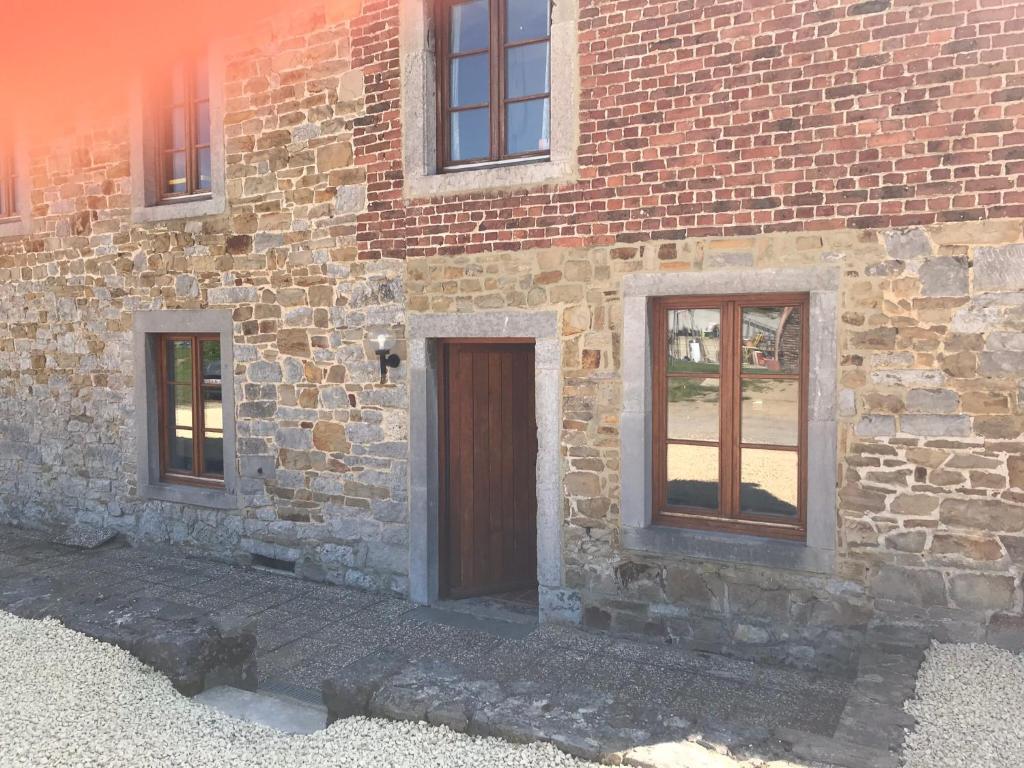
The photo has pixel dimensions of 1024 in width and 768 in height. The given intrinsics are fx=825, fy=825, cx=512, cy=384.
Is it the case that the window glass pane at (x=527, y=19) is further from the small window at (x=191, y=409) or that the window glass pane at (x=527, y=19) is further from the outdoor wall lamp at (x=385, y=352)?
the small window at (x=191, y=409)

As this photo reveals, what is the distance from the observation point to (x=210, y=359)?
769 centimetres

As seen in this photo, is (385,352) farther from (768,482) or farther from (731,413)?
(768,482)

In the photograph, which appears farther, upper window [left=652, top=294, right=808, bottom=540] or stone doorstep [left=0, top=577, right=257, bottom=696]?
upper window [left=652, top=294, right=808, bottom=540]

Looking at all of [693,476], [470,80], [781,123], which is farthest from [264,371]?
[781,123]

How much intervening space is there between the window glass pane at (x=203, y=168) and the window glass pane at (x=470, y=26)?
2.83 metres

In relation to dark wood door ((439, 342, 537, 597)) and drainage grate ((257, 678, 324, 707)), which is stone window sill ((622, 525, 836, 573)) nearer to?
dark wood door ((439, 342, 537, 597))

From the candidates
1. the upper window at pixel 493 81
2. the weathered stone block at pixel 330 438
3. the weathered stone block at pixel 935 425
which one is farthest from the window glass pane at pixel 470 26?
the weathered stone block at pixel 935 425

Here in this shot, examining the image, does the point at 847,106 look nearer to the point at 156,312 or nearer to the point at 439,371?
the point at 439,371

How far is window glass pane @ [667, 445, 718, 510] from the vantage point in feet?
17.7

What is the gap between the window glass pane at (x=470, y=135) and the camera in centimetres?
615

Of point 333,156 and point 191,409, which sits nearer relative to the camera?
point 333,156

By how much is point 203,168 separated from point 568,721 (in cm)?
615

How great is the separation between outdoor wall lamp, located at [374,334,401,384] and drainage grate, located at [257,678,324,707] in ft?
7.89

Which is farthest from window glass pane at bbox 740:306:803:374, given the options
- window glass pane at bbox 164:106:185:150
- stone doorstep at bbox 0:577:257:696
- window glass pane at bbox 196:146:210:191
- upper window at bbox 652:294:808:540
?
window glass pane at bbox 164:106:185:150
